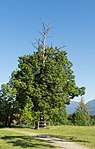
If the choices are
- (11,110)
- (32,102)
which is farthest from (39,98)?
(11,110)

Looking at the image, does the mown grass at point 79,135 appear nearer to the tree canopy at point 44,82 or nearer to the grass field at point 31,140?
the grass field at point 31,140

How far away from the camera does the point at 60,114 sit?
58.7m

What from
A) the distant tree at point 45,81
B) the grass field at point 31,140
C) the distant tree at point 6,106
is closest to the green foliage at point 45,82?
the distant tree at point 45,81

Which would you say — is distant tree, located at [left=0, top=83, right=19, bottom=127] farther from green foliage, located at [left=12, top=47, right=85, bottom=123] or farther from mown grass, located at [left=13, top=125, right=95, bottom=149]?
mown grass, located at [left=13, top=125, right=95, bottom=149]

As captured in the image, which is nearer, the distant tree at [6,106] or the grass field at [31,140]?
the grass field at [31,140]

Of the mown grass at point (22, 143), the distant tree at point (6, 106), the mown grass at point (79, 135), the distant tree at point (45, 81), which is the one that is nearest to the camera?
the mown grass at point (22, 143)

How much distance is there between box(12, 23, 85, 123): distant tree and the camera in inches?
2116

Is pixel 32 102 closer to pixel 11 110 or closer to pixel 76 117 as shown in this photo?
pixel 11 110

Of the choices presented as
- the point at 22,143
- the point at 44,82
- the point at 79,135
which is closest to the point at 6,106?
the point at 44,82

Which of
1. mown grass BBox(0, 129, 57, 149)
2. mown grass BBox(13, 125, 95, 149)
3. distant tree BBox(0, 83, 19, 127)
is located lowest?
mown grass BBox(0, 129, 57, 149)

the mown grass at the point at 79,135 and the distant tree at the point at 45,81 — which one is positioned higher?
the distant tree at the point at 45,81

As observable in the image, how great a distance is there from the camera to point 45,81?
2126 inches

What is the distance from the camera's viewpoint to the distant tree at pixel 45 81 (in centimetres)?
5375

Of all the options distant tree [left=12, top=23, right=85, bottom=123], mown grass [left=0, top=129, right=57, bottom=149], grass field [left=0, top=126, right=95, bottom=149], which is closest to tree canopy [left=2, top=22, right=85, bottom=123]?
distant tree [left=12, top=23, right=85, bottom=123]
